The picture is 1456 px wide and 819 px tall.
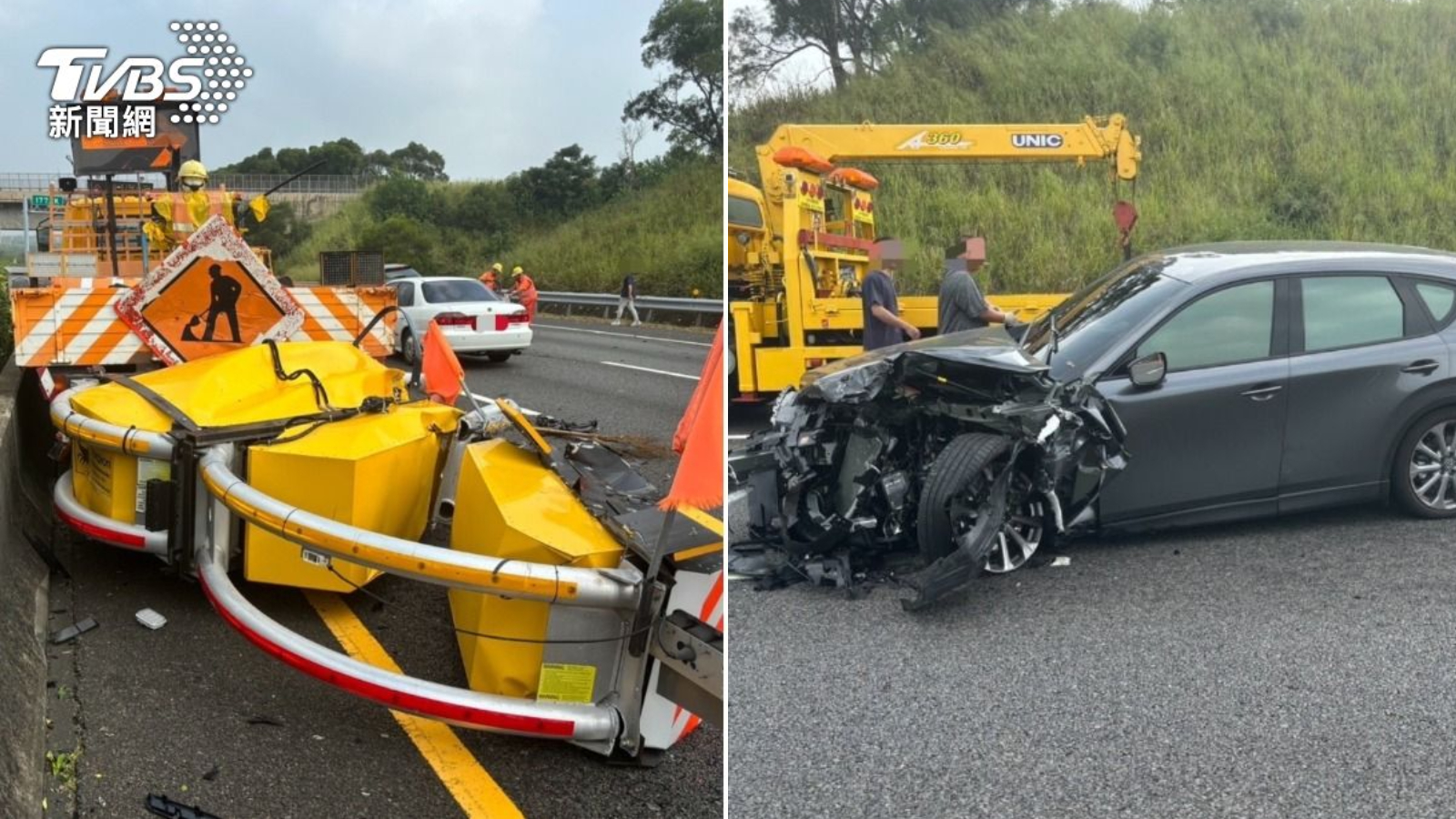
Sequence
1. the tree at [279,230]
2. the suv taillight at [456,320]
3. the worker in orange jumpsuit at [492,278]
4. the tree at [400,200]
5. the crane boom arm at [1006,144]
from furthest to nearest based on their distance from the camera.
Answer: the suv taillight at [456,320]
the worker in orange jumpsuit at [492,278]
the tree at [400,200]
the tree at [279,230]
the crane boom arm at [1006,144]

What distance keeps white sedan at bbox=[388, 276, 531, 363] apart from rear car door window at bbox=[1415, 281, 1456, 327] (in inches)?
126

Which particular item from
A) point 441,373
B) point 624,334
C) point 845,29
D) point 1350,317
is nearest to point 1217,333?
point 1350,317

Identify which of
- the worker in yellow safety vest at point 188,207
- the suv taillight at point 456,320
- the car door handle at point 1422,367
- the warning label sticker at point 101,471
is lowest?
the warning label sticker at point 101,471

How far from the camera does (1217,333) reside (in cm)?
221

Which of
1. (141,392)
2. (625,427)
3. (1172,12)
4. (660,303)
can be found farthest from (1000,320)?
(625,427)

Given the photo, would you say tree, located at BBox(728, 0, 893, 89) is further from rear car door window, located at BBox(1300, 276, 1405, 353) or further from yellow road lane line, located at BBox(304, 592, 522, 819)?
yellow road lane line, located at BBox(304, 592, 522, 819)

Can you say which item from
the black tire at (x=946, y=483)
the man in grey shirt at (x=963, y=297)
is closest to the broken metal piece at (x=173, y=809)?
the black tire at (x=946, y=483)

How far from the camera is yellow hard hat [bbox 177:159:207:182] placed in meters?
3.34

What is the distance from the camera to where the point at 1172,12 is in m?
2.64

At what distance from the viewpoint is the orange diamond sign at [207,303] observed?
2.93 meters

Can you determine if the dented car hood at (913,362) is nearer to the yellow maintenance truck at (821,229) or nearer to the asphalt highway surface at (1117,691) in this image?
the yellow maintenance truck at (821,229)

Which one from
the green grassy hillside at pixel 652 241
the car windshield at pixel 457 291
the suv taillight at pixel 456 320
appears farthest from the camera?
the suv taillight at pixel 456 320

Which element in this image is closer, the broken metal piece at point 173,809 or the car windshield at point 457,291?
the broken metal piece at point 173,809

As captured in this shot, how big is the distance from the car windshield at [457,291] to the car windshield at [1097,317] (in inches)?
108
